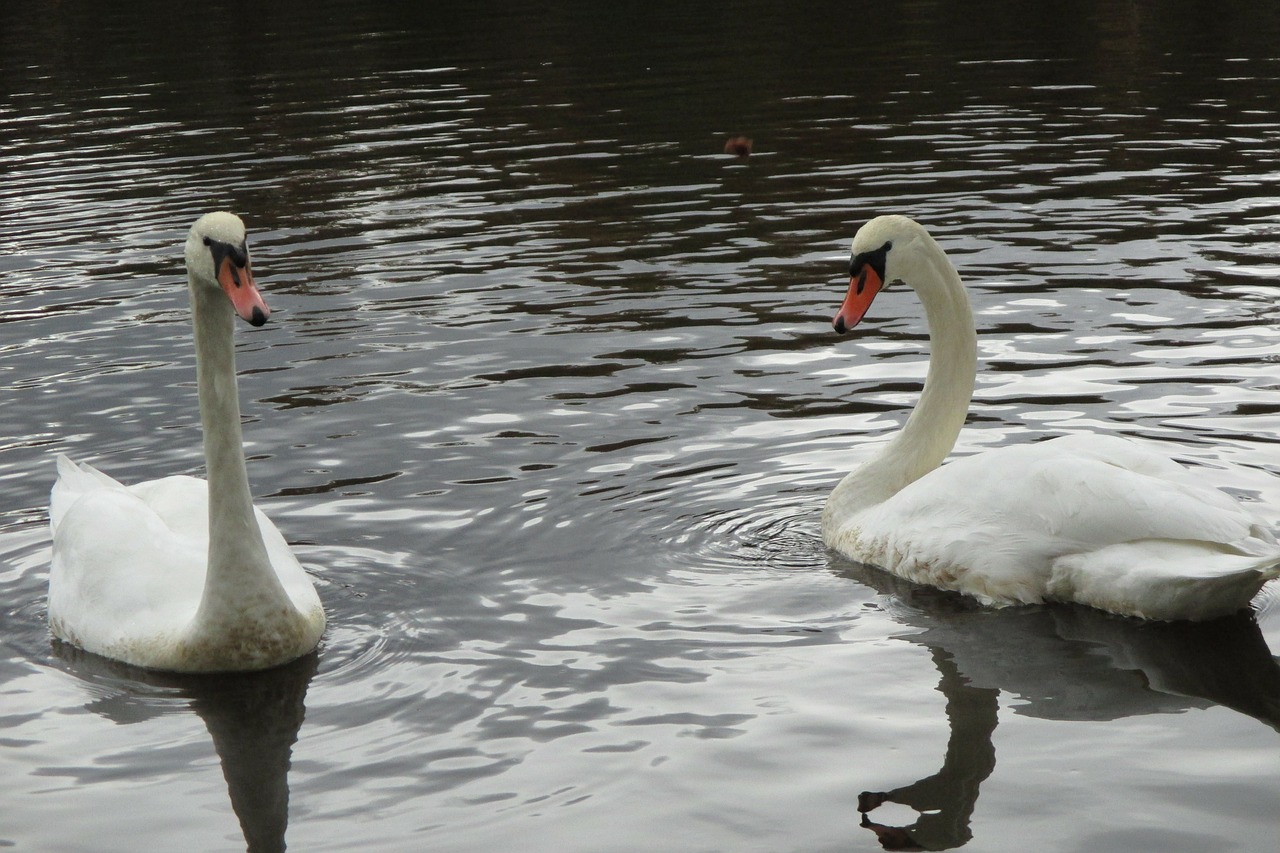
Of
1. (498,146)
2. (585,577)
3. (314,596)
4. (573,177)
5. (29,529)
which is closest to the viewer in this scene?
(314,596)

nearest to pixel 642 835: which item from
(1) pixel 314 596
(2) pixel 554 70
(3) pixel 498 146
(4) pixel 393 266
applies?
(1) pixel 314 596

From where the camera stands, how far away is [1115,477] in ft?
21.4

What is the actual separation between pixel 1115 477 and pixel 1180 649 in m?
0.68

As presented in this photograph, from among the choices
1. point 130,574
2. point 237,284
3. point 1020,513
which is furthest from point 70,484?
point 1020,513

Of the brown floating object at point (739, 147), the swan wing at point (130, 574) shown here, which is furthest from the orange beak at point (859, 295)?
the brown floating object at point (739, 147)

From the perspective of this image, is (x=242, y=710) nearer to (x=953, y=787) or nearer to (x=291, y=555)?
(x=291, y=555)

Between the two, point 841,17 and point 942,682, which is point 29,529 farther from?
point 841,17

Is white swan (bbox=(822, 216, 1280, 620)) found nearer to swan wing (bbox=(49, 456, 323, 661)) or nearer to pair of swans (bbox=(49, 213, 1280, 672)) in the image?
pair of swans (bbox=(49, 213, 1280, 672))

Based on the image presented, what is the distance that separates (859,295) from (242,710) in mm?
3360

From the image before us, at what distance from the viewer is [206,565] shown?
671cm

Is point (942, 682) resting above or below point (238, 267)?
below

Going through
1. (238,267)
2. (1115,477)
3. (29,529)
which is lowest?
(29,529)

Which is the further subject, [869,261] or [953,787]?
[869,261]

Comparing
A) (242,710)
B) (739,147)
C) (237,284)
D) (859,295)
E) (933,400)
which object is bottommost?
(242,710)
